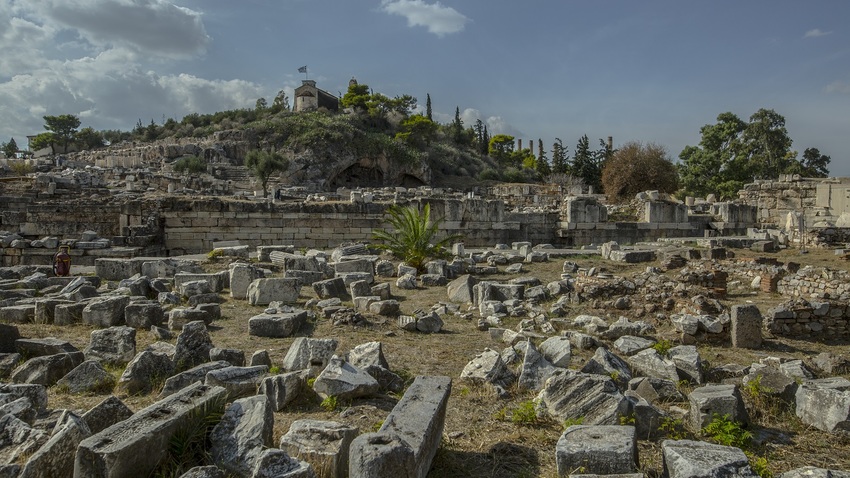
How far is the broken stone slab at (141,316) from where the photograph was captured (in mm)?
6738

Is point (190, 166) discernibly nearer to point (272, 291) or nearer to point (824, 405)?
point (272, 291)

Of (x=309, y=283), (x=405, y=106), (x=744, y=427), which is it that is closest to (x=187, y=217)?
(x=309, y=283)

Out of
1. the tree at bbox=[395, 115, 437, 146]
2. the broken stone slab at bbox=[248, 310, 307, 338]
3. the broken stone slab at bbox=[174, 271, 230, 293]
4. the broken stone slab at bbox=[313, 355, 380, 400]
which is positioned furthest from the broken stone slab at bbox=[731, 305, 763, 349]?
the tree at bbox=[395, 115, 437, 146]

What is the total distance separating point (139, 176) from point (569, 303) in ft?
115

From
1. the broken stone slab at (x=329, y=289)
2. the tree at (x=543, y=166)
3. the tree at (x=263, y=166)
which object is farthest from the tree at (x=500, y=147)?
the broken stone slab at (x=329, y=289)

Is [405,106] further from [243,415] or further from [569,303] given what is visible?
[243,415]

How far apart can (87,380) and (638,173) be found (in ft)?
115

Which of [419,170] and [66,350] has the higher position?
[419,170]

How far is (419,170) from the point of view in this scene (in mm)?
63031

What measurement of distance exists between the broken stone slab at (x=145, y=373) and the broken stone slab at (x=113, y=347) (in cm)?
62

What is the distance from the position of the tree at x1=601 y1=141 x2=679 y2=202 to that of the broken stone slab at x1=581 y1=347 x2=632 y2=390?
105 ft

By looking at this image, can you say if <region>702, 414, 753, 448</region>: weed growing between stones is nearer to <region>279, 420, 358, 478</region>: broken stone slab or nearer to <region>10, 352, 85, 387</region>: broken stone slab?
<region>279, 420, 358, 478</region>: broken stone slab

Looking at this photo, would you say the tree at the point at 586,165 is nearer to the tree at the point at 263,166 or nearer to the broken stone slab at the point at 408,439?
the tree at the point at 263,166

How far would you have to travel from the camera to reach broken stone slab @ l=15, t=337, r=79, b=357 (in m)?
5.32
